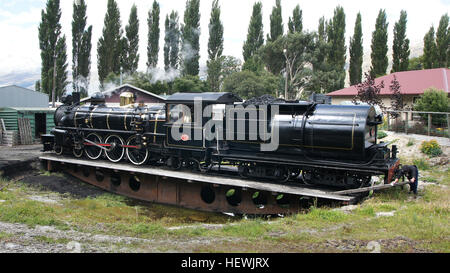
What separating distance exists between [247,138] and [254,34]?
40953 mm

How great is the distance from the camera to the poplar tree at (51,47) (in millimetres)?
39500

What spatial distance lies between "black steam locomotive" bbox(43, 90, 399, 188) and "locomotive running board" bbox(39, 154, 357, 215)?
2.16 feet

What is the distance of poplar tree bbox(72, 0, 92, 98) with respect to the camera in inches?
1649

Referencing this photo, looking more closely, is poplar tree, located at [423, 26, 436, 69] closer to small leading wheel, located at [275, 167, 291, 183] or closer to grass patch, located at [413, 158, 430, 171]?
grass patch, located at [413, 158, 430, 171]

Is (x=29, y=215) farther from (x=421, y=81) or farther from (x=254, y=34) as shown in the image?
(x=254, y=34)

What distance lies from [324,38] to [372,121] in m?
41.1

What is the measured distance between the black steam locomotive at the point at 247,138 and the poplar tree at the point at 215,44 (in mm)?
32761

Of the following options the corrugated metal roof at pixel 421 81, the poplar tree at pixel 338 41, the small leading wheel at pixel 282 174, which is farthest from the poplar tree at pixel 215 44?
the small leading wheel at pixel 282 174

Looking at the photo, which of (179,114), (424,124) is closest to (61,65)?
(179,114)

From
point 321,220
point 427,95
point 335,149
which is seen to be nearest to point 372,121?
point 335,149

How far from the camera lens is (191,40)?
151 ft

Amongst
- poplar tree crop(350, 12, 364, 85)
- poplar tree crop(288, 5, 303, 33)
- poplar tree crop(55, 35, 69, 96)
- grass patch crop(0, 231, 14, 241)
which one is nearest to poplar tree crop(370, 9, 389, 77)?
poplar tree crop(350, 12, 364, 85)

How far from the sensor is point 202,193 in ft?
48.6

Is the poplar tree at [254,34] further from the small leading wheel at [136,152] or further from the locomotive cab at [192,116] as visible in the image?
the locomotive cab at [192,116]
